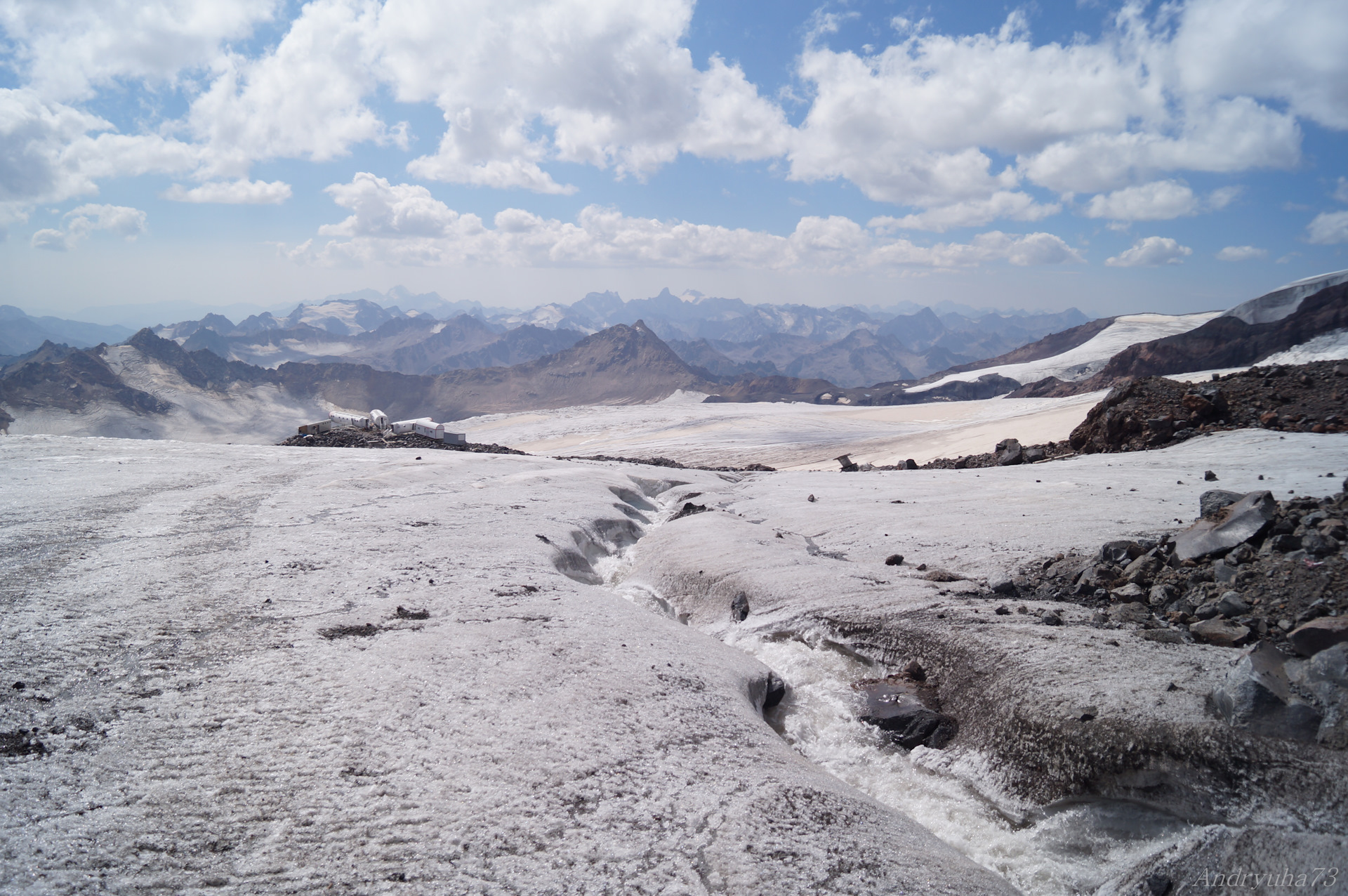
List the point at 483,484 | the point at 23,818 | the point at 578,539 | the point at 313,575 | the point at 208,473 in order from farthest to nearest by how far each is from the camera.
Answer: the point at 483,484, the point at 208,473, the point at 578,539, the point at 313,575, the point at 23,818

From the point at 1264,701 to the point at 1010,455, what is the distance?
16.5 m

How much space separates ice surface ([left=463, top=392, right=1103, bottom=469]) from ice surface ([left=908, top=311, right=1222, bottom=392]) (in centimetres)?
4678

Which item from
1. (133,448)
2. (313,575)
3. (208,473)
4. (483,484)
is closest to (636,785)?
(313,575)

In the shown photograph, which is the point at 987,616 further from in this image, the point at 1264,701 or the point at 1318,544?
the point at 1318,544

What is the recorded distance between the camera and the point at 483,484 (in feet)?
51.7

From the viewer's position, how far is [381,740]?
16.3 feet

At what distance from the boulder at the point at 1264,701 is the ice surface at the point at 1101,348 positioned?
107948mm

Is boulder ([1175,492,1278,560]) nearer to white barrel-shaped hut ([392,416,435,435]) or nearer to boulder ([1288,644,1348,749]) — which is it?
boulder ([1288,644,1348,749])

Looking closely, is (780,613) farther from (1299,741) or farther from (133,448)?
(133,448)

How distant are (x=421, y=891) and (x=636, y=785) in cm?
169

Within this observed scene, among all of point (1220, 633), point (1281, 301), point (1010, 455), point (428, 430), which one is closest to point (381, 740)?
point (1220, 633)

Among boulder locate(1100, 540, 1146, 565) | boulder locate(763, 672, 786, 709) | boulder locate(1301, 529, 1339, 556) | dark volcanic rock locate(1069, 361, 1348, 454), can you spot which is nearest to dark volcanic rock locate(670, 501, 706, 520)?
boulder locate(763, 672, 786, 709)

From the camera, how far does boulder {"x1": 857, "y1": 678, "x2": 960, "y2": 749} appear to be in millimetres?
6445

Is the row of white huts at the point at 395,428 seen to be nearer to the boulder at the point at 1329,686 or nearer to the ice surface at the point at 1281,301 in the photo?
the boulder at the point at 1329,686
